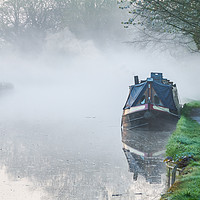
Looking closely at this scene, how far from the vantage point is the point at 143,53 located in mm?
56281

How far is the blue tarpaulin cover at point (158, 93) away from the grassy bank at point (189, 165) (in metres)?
4.68

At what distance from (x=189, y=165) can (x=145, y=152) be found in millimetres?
5714

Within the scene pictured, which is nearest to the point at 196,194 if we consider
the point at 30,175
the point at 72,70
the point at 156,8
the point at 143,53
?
the point at 30,175

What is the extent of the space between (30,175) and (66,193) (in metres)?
2.00

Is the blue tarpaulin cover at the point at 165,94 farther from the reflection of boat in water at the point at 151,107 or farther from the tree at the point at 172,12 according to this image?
the tree at the point at 172,12

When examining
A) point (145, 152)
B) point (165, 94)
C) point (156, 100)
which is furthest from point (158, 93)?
point (145, 152)

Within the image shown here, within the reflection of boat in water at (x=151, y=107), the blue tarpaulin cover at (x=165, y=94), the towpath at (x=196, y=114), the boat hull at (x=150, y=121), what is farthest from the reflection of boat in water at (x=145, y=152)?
the blue tarpaulin cover at (x=165, y=94)

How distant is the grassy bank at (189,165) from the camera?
7551 millimetres

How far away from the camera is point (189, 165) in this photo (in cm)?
988

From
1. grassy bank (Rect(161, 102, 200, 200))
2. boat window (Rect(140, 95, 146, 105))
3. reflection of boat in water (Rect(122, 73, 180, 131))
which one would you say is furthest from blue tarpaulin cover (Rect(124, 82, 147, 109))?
grassy bank (Rect(161, 102, 200, 200))

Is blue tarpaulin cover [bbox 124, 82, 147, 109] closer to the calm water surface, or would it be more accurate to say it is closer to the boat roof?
the boat roof

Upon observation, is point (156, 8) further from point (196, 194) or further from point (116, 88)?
point (116, 88)

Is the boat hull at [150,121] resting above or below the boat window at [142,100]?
below

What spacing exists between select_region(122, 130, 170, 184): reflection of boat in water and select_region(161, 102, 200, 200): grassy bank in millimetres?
748
